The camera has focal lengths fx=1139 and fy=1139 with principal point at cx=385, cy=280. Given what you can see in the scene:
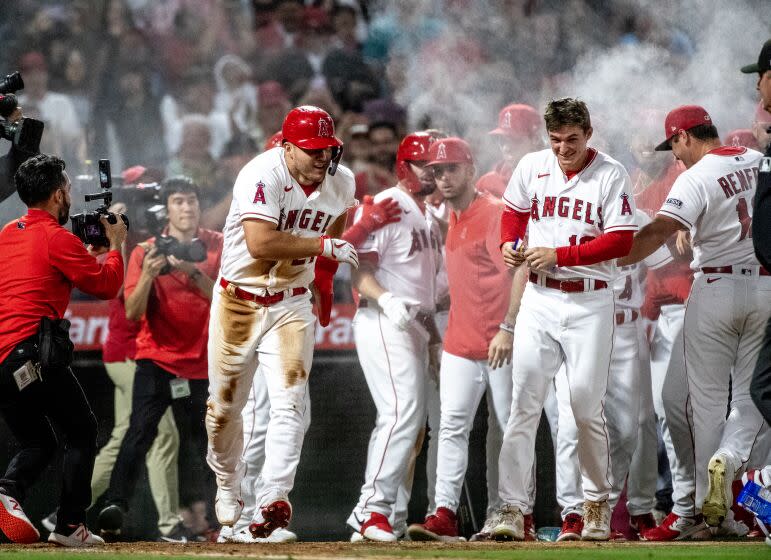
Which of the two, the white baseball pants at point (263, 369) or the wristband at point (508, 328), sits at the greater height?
the wristband at point (508, 328)

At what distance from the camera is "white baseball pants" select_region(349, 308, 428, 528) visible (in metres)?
5.53

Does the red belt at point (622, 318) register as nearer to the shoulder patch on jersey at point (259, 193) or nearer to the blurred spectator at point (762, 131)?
the blurred spectator at point (762, 131)

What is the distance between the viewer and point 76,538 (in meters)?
4.92

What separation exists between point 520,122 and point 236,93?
3835 mm

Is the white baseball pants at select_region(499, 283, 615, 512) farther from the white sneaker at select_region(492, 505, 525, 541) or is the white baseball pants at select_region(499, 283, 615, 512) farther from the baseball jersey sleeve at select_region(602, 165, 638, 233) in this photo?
the baseball jersey sleeve at select_region(602, 165, 638, 233)

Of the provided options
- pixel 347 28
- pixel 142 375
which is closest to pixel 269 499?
pixel 142 375

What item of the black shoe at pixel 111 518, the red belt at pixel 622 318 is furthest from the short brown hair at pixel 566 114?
the black shoe at pixel 111 518

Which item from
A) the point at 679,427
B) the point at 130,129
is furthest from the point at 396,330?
the point at 130,129

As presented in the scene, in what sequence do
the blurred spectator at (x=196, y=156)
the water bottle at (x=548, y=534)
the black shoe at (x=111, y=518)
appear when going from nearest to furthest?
1. the water bottle at (x=548, y=534)
2. the black shoe at (x=111, y=518)
3. the blurred spectator at (x=196, y=156)

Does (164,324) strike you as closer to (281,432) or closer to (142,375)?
(142,375)

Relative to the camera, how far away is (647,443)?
5.94 metres

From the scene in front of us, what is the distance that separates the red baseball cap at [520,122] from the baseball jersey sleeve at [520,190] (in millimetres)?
1571

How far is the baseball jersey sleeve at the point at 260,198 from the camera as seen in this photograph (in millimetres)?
4734

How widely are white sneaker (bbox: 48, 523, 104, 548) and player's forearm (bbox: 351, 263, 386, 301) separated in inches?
69.4
